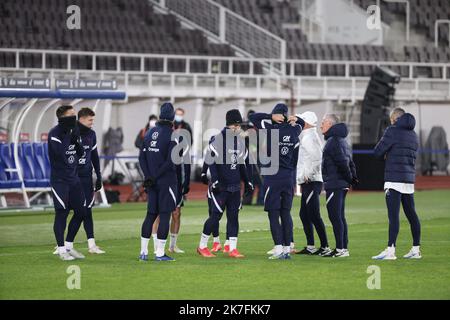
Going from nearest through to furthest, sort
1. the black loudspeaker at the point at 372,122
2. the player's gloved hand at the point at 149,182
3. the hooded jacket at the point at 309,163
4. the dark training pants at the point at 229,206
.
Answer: the player's gloved hand at the point at 149,182
the dark training pants at the point at 229,206
the hooded jacket at the point at 309,163
the black loudspeaker at the point at 372,122

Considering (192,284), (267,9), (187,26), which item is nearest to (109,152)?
(187,26)

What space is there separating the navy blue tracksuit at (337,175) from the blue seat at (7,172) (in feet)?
37.5

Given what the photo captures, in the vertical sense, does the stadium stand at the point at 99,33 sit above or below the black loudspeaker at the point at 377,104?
above

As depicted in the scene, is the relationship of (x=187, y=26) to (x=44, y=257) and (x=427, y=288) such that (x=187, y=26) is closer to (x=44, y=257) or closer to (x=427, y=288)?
(x=44, y=257)

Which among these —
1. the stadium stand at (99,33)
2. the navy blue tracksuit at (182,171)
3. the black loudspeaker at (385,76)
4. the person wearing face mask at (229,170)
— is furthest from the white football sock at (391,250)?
the stadium stand at (99,33)

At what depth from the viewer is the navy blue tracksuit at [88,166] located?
56.7 ft

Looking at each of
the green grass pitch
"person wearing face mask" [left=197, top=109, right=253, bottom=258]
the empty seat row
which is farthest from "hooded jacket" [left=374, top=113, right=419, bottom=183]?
the empty seat row

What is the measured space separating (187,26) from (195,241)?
27013 mm

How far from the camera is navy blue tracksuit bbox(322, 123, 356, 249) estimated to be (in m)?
16.5

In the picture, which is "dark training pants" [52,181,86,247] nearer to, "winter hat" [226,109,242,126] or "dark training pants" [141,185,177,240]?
"dark training pants" [141,185,177,240]

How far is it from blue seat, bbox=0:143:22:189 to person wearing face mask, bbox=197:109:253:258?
10739 mm

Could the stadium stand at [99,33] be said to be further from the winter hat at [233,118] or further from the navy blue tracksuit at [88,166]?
the winter hat at [233,118]

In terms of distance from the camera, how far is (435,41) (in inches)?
2004

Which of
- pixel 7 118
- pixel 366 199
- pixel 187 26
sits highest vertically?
pixel 187 26
